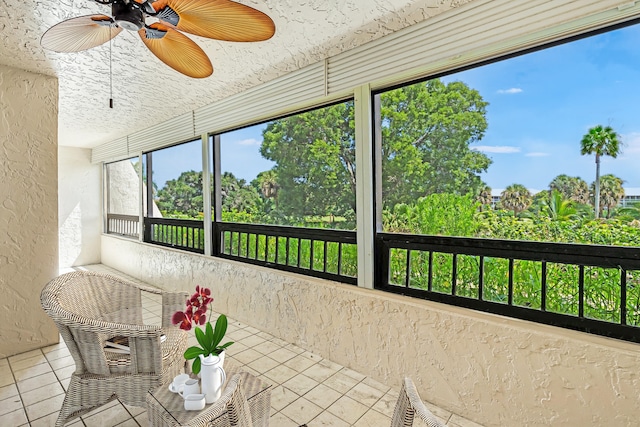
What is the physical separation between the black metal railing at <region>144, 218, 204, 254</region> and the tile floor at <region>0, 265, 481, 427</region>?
1.68 meters

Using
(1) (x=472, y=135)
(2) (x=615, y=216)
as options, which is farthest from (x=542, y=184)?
(1) (x=472, y=135)

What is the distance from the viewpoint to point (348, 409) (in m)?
2.02

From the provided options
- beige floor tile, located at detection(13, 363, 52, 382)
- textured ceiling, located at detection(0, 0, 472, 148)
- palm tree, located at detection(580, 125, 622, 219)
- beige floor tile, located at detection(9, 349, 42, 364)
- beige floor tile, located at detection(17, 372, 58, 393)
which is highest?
textured ceiling, located at detection(0, 0, 472, 148)

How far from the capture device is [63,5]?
1.88 meters

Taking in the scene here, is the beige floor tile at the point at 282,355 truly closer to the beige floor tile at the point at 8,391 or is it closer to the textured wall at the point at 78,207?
the beige floor tile at the point at 8,391

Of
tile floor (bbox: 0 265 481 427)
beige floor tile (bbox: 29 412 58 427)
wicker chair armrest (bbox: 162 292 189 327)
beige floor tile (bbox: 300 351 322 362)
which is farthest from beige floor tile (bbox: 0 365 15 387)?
beige floor tile (bbox: 300 351 322 362)

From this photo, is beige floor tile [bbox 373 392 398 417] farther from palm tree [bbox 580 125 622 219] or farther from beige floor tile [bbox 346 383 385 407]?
palm tree [bbox 580 125 622 219]

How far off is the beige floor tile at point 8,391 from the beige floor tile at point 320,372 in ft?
6.55

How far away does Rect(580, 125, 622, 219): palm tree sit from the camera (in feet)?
5.41

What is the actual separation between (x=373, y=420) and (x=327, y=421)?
0.90 ft

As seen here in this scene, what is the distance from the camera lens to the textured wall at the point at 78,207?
241 inches

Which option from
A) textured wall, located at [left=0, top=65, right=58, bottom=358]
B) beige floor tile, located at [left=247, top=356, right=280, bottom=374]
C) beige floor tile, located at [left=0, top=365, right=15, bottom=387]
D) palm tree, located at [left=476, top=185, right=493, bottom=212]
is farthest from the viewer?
textured wall, located at [left=0, top=65, right=58, bottom=358]

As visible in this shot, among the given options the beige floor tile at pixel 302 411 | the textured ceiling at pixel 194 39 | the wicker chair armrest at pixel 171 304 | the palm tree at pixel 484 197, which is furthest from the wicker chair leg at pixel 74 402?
the palm tree at pixel 484 197

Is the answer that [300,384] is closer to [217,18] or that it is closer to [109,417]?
[109,417]
